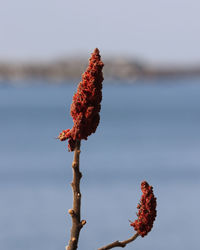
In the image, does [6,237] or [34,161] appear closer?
[6,237]

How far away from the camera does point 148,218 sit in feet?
8.22

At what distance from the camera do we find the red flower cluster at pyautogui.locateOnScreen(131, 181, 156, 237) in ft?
8.21

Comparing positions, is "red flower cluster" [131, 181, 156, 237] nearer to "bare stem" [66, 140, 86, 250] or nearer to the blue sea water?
"bare stem" [66, 140, 86, 250]

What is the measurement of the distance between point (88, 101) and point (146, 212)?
429 millimetres

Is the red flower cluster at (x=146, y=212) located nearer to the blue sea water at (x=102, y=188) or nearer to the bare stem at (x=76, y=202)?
the bare stem at (x=76, y=202)

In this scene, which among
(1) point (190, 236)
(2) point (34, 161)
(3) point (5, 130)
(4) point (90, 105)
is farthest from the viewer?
(3) point (5, 130)

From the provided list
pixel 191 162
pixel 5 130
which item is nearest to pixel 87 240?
pixel 191 162

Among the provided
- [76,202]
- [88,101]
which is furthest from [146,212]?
[88,101]

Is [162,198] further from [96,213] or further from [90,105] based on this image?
[90,105]

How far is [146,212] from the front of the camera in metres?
2.51

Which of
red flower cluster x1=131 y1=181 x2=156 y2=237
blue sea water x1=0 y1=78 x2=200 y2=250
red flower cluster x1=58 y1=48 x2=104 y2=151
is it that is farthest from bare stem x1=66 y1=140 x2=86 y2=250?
blue sea water x1=0 y1=78 x2=200 y2=250

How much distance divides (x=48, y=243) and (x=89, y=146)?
5915 cm

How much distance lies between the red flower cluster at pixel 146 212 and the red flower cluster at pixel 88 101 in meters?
0.30

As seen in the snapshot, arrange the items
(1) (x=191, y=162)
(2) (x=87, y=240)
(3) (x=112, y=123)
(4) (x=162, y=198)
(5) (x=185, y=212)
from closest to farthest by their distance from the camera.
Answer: (2) (x=87, y=240) < (5) (x=185, y=212) < (4) (x=162, y=198) < (1) (x=191, y=162) < (3) (x=112, y=123)
